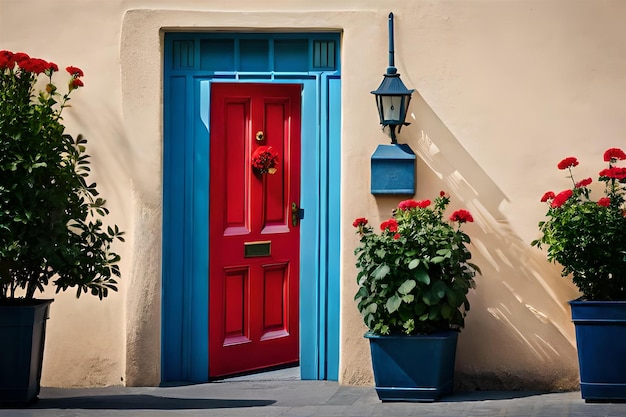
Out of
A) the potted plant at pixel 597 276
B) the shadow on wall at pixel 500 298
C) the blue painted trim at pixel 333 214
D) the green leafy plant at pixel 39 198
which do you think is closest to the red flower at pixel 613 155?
the potted plant at pixel 597 276

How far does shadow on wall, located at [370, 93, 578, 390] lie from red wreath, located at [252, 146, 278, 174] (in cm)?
111

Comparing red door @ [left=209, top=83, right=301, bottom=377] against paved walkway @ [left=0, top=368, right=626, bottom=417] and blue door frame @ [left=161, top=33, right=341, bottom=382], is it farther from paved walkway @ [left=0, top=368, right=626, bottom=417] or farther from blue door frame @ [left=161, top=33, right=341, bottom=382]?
paved walkway @ [left=0, top=368, right=626, bottom=417]

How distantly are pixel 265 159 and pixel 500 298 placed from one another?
6.53ft

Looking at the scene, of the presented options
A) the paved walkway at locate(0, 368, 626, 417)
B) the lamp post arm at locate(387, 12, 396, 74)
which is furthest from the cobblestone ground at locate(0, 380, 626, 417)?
the lamp post arm at locate(387, 12, 396, 74)

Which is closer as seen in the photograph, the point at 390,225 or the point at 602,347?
the point at 602,347

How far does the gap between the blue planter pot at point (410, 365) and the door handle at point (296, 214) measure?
125cm

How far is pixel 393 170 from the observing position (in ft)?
23.7

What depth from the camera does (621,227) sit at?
6.56m

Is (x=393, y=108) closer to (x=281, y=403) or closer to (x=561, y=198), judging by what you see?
(x=561, y=198)

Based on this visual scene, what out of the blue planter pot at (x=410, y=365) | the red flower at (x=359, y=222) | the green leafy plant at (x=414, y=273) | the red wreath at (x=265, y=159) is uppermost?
the red wreath at (x=265, y=159)

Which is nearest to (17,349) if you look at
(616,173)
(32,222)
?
(32,222)

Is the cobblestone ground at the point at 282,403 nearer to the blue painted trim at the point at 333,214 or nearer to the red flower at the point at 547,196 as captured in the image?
the blue painted trim at the point at 333,214

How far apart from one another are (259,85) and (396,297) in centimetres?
200

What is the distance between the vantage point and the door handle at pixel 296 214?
762 centimetres
